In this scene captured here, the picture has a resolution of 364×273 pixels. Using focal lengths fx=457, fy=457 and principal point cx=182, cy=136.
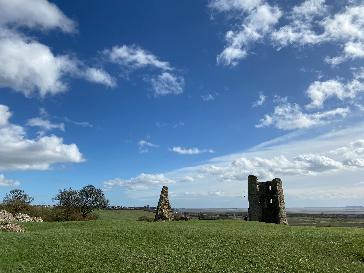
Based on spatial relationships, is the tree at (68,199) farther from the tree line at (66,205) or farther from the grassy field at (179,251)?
the grassy field at (179,251)

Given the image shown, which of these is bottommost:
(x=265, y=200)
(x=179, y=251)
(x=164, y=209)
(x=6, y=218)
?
(x=179, y=251)

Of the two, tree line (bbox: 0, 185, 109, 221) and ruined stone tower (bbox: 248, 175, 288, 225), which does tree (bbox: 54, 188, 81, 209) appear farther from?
ruined stone tower (bbox: 248, 175, 288, 225)

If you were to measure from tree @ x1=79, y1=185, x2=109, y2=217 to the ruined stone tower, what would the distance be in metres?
30.6

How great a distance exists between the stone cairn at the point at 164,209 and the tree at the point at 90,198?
81.0ft

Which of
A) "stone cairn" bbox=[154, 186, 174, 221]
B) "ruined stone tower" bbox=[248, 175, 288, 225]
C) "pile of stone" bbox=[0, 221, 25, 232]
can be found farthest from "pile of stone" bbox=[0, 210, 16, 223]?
"ruined stone tower" bbox=[248, 175, 288, 225]

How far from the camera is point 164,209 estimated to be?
207 feet

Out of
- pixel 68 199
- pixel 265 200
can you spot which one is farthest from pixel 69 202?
pixel 265 200

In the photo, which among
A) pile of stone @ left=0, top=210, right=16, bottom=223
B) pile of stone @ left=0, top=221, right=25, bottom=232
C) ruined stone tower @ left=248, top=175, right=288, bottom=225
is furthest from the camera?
ruined stone tower @ left=248, top=175, right=288, bottom=225

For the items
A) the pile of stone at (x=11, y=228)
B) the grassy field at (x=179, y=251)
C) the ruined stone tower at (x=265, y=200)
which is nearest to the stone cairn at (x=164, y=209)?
the ruined stone tower at (x=265, y=200)

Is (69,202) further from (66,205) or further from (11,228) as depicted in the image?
(11,228)

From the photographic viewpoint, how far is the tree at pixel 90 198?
8475 cm

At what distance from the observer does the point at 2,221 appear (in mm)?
52938

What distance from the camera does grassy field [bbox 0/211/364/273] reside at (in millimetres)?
29328

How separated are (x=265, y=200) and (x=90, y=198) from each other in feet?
110
